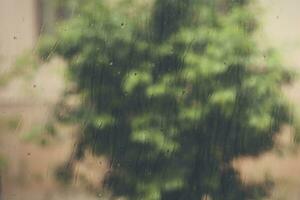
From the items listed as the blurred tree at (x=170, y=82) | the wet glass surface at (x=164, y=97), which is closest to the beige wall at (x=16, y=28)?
the wet glass surface at (x=164, y=97)

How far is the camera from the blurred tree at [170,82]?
2254 millimetres

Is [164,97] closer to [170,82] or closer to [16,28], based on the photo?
[170,82]

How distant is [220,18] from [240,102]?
0.35 meters

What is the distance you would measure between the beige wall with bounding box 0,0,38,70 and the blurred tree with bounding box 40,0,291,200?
0.33 meters

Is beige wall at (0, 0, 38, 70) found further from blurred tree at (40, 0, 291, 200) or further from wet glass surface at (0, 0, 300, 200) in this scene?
blurred tree at (40, 0, 291, 200)

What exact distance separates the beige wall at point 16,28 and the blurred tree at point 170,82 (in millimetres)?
330

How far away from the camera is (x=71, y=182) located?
99.1 inches

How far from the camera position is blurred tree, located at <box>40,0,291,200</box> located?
88.7 inches

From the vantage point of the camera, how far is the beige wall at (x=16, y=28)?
262 centimetres

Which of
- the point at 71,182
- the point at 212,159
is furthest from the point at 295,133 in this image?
the point at 71,182

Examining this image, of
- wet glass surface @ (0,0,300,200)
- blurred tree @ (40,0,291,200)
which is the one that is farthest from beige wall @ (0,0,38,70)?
blurred tree @ (40,0,291,200)

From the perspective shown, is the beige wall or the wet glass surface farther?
the beige wall

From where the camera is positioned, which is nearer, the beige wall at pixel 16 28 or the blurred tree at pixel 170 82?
the blurred tree at pixel 170 82

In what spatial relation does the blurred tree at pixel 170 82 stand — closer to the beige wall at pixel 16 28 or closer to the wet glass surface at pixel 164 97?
the wet glass surface at pixel 164 97
